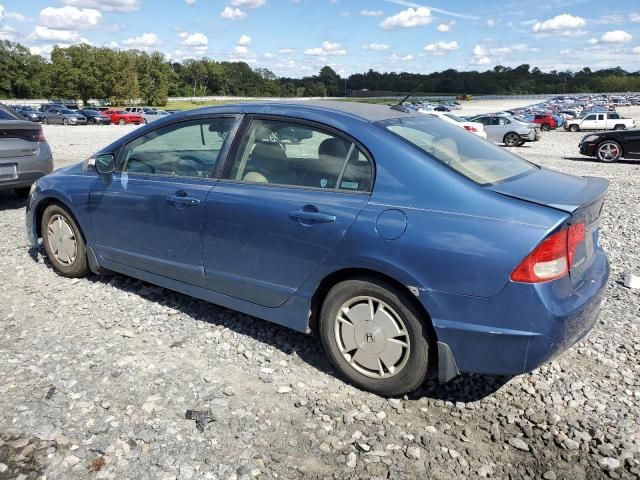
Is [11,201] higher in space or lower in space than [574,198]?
lower

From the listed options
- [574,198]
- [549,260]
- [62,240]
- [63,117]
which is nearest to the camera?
[549,260]

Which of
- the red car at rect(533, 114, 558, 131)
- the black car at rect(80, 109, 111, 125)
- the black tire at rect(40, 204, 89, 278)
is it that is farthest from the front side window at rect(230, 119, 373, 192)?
the black car at rect(80, 109, 111, 125)

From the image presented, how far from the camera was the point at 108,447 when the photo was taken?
266 cm

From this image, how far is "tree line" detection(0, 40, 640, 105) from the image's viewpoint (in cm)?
9169

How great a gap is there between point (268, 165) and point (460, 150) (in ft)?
4.04

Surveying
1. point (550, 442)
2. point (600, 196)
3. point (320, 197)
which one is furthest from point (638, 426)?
point (320, 197)

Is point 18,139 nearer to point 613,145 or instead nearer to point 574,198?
point 574,198

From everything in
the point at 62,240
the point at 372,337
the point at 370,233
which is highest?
the point at 370,233

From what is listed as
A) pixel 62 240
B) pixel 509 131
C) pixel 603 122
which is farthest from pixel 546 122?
pixel 62 240

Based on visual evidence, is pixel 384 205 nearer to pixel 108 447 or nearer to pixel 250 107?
pixel 250 107

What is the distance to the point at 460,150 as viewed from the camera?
3.30m

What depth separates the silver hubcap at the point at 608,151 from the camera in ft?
55.6

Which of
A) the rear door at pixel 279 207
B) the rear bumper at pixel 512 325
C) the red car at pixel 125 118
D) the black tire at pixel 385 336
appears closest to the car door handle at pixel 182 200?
the rear door at pixel 279 207

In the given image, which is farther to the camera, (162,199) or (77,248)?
(77,248)
